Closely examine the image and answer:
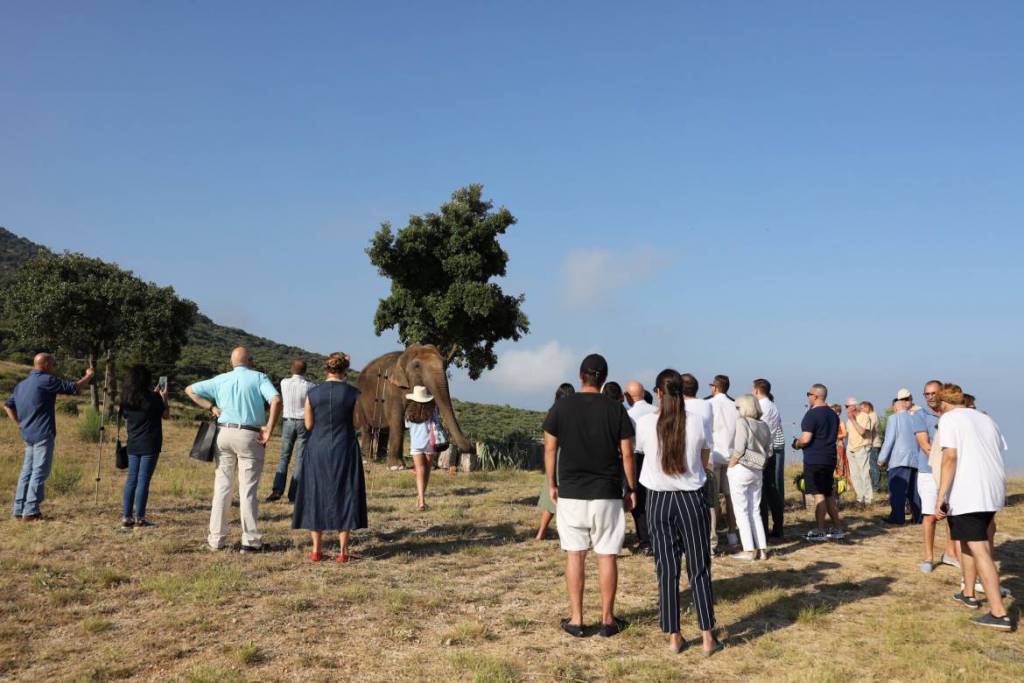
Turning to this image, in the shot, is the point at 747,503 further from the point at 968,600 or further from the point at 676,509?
the point at 676,509

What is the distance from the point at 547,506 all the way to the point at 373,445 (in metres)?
9.57

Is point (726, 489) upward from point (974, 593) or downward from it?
upward

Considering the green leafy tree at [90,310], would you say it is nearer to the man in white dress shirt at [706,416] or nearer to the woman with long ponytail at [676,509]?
the man in white dress shirt at [706,416]

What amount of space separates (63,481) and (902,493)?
13105 millimetres

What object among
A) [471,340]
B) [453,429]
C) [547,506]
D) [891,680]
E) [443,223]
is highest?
[443,223]

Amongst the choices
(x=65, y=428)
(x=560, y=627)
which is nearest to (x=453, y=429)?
(x=560, y=627)

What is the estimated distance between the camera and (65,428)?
20.1 meters

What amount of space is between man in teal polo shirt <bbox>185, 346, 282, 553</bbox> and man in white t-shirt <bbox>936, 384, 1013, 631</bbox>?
21.4ft

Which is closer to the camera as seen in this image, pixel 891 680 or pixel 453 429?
pixel 891 680

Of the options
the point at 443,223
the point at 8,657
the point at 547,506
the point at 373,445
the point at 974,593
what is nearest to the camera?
the point at 8,657

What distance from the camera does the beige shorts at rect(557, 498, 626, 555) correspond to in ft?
18.5

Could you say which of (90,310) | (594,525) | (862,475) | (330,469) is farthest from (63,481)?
(90,310)

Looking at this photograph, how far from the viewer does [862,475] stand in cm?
1321

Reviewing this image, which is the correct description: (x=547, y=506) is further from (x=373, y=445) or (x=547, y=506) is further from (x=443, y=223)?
(x=443, y=223)
